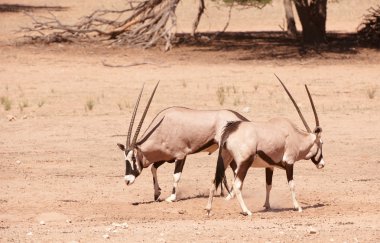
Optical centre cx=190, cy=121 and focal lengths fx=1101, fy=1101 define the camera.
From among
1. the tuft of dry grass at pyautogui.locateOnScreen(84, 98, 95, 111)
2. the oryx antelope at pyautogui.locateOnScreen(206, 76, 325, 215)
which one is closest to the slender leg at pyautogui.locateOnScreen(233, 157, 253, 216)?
the oryx antelope at pyautogui.locateOnScreen(206, 76, 325, 215)

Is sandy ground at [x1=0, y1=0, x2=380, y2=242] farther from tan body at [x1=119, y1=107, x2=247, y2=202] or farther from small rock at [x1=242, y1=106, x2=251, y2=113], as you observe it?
tan body at [x1=119, y1=107, x2=247, y2=202]

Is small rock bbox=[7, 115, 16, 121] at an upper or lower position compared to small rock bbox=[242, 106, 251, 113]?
lower

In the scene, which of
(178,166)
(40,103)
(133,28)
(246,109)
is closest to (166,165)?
(178,166)

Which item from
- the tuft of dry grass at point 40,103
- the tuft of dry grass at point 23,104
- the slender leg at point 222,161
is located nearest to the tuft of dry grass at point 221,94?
the tuft of dry grass at point 40,103

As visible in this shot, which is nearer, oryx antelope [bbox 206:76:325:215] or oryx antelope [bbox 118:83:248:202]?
oryx antelope [bbox 206:76:325:215]

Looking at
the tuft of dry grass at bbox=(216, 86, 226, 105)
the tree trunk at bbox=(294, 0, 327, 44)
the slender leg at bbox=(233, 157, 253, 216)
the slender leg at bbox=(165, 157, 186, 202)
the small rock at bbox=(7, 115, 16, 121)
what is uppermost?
the slender leg at bbox=(233, 157, 253, 216)

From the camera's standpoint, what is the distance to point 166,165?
48.0 feet

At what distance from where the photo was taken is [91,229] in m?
9.40

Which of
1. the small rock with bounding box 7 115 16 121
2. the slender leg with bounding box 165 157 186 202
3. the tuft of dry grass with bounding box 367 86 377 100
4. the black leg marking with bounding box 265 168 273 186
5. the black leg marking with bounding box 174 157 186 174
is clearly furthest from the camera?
the tuft of dry grass with bounding box 367 86 377 100

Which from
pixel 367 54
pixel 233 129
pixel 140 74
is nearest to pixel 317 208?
pixel 233 129

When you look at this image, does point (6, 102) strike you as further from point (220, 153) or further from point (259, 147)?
point (259, 147)

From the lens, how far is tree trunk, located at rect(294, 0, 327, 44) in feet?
91.0

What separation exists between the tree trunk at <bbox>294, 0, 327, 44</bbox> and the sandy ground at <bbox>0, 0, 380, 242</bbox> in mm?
1129

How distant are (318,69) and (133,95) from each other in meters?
5.34
